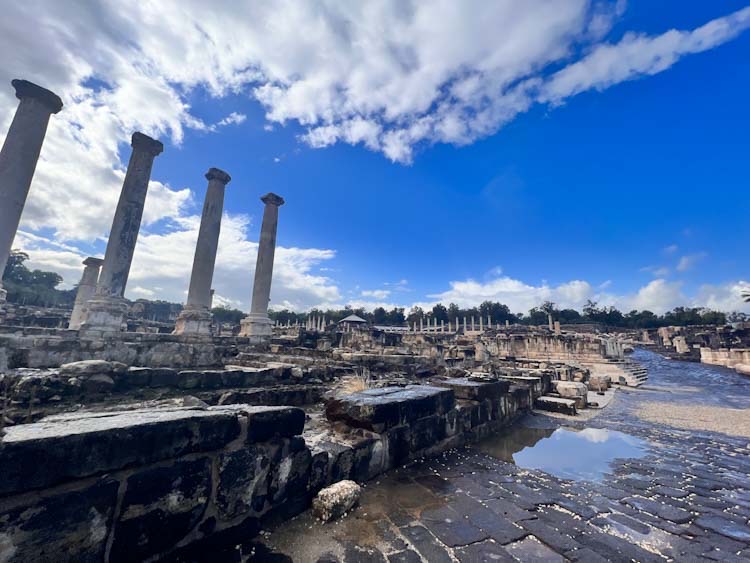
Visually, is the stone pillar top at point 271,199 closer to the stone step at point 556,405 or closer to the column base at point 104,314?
the column base at point 104,314

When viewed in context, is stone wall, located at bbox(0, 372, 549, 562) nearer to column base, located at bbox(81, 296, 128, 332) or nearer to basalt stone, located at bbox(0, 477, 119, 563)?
basalt stone, located at bbox(0, 477, 119, 563)

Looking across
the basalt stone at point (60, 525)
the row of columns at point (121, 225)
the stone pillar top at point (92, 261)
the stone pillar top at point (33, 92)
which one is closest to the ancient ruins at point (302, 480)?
the basalt stone at point (60, 525)

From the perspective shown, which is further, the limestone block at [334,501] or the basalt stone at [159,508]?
the limestone block at [334,501]

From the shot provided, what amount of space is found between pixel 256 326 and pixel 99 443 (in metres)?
14.5

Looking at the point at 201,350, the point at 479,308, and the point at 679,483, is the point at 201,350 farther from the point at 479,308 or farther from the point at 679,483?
the point at 479,308

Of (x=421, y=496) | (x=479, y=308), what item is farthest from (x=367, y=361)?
(x=479, y=308)

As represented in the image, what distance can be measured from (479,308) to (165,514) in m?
88.1

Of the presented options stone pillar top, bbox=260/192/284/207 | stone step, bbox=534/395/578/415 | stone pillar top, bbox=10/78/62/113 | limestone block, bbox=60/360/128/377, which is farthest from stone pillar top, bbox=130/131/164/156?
stone step, bbox=534/395/578/415

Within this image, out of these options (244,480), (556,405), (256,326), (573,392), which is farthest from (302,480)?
(256,326)

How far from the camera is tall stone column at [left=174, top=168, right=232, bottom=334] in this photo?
12.5 metres

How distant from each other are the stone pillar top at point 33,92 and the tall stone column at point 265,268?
26.3ft

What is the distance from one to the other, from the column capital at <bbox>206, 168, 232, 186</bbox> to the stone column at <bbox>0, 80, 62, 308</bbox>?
4.93 metres

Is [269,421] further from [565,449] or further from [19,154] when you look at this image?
[19,154]

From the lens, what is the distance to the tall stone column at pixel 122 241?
10172mm
